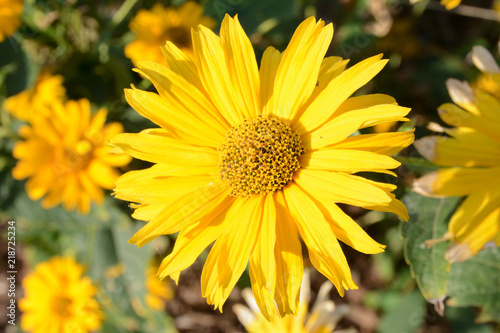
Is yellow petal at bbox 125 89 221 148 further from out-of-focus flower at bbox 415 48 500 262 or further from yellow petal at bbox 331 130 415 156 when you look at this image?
out-of-focus flower at bbox 415 48 500 262

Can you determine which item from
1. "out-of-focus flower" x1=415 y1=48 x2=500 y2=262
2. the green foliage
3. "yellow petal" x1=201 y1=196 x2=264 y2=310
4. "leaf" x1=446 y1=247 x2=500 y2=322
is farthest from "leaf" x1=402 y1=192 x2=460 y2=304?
"yellow petal" x1=201 y1=196 x2=264 y2=310

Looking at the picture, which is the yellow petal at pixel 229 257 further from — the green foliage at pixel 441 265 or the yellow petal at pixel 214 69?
the green foliage at pixel 441 265

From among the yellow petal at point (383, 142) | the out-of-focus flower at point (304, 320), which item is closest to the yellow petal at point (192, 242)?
the yellow petal at point (383, 142)

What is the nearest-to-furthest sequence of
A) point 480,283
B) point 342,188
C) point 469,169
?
point 342,188 → point 469,169 → point 480,283

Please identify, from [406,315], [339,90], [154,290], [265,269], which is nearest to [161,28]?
[339,90]

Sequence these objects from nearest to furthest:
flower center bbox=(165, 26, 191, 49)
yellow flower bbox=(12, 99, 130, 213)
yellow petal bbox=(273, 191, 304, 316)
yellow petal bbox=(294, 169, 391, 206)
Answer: yellow petal bbox=(294, 169, 391, 206), yellow petal bbox=(273, 191, 304, 316), yellow flower bbox=(12, 99, 130, 213), flower center bbox=(165, 26, 191, 49)

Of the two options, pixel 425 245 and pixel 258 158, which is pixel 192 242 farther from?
pixel 425 245
